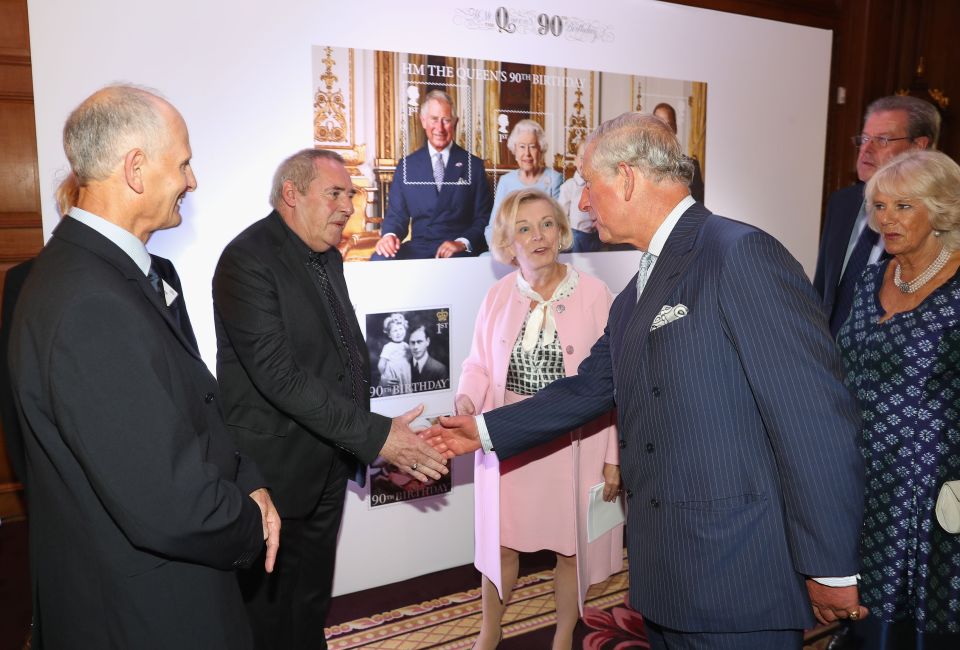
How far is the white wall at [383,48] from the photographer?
9.99ft

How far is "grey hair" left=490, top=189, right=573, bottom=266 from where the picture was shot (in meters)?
3.29

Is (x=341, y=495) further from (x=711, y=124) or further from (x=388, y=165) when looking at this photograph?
(x=711, y=124)

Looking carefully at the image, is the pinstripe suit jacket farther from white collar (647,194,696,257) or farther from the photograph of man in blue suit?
the photograph of man in blue suit

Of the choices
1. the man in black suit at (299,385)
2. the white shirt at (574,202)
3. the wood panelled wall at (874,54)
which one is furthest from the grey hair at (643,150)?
the wood panelled wall at (874,54)

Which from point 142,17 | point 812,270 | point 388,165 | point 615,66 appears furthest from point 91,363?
point 812,270

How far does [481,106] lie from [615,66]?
97 cm

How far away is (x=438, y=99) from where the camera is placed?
382cm

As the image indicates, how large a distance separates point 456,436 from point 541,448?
1.78 ft

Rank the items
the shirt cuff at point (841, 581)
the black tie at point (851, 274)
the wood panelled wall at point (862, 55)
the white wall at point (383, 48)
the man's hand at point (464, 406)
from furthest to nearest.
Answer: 1. the wood panelled wall at point (862, 55)
2. the black tie at point (851, 274)
3. the man's hand at point (464, 406)
4. the white wall at point (383, 48)
5. the shirt cuff at point (841, 581)

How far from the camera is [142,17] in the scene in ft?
10.1

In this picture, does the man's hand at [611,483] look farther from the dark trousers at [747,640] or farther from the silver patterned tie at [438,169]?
the silver patterned tie at [438,169]

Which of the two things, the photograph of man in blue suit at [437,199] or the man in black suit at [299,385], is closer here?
the man in black suit at [299,385]

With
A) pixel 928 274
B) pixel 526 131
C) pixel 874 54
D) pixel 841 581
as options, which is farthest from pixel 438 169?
pixel 874 54

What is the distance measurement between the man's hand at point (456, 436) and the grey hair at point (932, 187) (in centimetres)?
177
